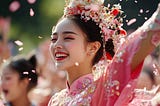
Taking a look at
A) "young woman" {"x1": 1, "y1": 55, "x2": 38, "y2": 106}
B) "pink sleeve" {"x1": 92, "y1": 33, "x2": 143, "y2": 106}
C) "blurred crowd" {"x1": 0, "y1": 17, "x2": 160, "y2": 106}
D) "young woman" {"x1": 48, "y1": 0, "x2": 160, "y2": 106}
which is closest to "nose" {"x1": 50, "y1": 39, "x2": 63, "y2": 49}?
"young woman" {"x1": 48, "y1": 0, "x2": 160, "y2": 106}

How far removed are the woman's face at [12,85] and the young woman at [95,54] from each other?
1.01 m

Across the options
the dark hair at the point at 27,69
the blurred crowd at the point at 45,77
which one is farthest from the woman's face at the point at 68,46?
the dark hair at the point at 27,69

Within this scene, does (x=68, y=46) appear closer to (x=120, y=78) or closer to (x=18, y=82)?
(x=120, y=78)

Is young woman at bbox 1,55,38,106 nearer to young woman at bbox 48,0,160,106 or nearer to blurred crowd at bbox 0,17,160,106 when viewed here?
blurred crowd at bbox 0,17,160,106

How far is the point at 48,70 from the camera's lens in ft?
14.8

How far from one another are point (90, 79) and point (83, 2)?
1.27 ft

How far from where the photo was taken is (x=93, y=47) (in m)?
2.82

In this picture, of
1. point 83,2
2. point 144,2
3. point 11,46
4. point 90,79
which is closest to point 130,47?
point 90,79

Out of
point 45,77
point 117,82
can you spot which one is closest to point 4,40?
point 45,77

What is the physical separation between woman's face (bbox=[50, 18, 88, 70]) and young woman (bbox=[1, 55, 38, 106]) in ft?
3.74

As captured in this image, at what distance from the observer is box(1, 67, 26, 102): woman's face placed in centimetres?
389

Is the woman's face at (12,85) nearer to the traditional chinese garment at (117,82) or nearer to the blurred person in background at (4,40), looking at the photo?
A: the blurred person in background at (4,40)

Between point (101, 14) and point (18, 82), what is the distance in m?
1.16

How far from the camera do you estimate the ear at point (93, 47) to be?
2.80m
